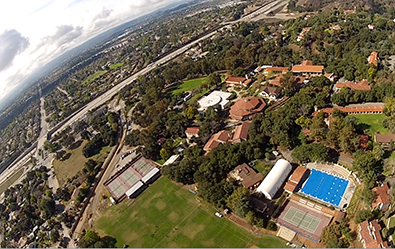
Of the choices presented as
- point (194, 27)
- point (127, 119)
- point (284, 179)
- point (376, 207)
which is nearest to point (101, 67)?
point (194, 27)

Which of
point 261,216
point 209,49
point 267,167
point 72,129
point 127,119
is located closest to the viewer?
point 261,216

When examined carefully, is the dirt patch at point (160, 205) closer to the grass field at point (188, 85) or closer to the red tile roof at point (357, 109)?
the red tile roof at point (357, 109)

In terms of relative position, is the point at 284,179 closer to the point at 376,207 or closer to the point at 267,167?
the point at 267,167

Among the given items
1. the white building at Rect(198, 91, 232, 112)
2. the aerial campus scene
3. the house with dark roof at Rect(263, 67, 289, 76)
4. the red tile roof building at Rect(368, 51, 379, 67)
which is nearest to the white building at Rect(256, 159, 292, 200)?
the aerial campus scene

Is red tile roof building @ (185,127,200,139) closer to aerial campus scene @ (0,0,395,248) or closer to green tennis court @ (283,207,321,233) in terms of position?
aerial campus scene @ (0,0,395,248)

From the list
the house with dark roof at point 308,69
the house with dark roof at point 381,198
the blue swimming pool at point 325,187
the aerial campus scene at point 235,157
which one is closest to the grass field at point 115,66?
the aerial campus scene at point 235,157
